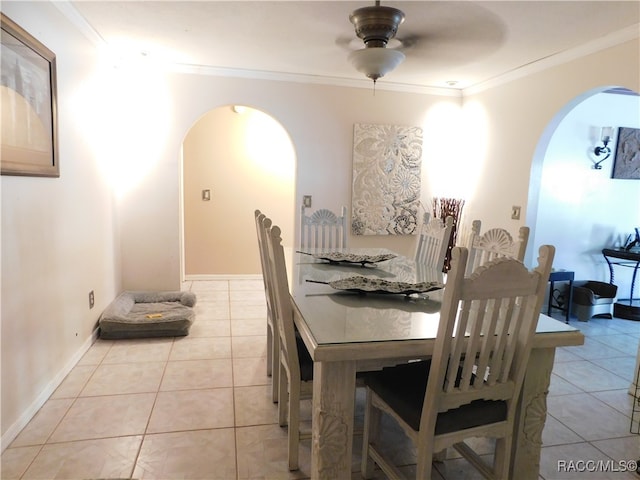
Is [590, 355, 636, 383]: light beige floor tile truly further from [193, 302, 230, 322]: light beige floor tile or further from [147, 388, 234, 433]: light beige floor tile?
[193, 302, 230, 322]: light beige floor tile

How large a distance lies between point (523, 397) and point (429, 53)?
9.08 feet

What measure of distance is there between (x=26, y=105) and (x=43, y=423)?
62.7 inches

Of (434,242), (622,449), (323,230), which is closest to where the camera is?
(622,449)

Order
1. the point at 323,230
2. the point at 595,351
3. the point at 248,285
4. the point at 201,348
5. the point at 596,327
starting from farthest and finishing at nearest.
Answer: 1. the point at 248,285
2. the point at 596,327
3. the point at 323,230
4. the point at 595,351
5. the point at 201,348

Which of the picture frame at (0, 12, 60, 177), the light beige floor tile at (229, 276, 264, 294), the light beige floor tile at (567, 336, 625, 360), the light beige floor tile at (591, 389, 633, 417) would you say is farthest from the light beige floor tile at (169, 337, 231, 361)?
the light beige floor tile at (567, 336, 625, 360)

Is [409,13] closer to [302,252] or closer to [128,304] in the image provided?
[302,252]

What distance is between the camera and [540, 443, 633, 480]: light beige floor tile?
5.92 feet

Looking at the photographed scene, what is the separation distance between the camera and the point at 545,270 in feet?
4.29

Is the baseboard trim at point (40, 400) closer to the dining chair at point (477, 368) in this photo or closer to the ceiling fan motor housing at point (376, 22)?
the dining chair at point (477, 368)

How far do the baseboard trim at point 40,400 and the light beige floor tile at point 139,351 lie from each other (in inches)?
6.7

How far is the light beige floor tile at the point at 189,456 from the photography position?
1.73 meters

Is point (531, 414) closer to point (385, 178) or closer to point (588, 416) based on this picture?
point (588, 416)

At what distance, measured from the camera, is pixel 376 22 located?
7.43 ft

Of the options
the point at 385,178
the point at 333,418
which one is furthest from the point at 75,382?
the point at 385,178
